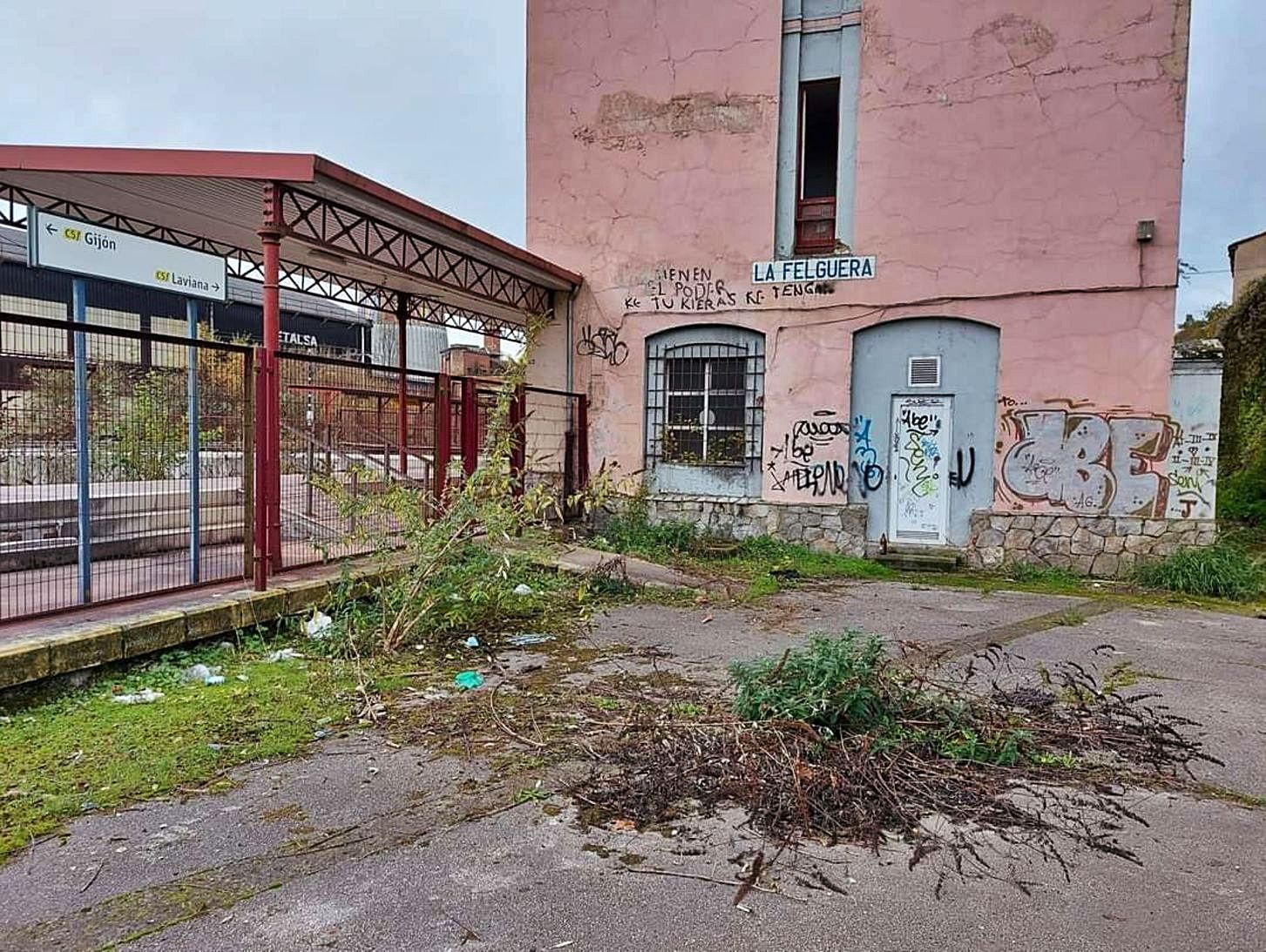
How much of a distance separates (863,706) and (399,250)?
8.51m

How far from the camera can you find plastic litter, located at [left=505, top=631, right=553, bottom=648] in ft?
21.4

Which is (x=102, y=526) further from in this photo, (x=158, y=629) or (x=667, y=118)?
(x=667, y=118)

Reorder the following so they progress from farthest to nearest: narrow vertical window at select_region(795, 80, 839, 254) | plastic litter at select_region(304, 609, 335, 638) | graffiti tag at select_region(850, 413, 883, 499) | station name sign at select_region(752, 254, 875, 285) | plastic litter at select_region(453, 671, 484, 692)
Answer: narrow vertical window at select_region(795, 80, 839, 254)
graffiti tag at select_region(850, 413, 883, 499)
station name sign at select_region(752, 254, 875, 285)
plastic litter at select_region(304, 609, 335, 638)
plastic litter at select_region(453, 671, 484, 692)

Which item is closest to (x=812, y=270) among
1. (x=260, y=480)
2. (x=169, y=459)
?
(x=260, y=480)

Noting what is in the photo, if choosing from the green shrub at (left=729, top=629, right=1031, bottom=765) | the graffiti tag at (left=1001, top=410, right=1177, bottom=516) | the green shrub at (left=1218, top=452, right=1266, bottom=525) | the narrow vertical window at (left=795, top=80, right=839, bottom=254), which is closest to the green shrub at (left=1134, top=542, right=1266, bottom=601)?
the graffiti tag at (left=1001, top=410, right=1177, bottom=516)

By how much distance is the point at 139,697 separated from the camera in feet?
16.0

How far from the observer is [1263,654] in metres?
6.77

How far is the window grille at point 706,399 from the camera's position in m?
11.7

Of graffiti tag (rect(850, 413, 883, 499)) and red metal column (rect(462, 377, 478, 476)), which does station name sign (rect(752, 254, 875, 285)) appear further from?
red metal column (rect(462, 377, 478, 476))

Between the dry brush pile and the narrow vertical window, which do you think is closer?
the dry brush pile

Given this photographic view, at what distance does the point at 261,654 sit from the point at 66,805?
2321 mm

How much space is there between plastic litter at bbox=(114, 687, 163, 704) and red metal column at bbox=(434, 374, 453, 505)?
3740 millimetres

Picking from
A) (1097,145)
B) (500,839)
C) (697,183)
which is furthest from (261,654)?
(1097,145)

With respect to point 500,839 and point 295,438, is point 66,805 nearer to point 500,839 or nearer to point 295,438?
point 500,839
